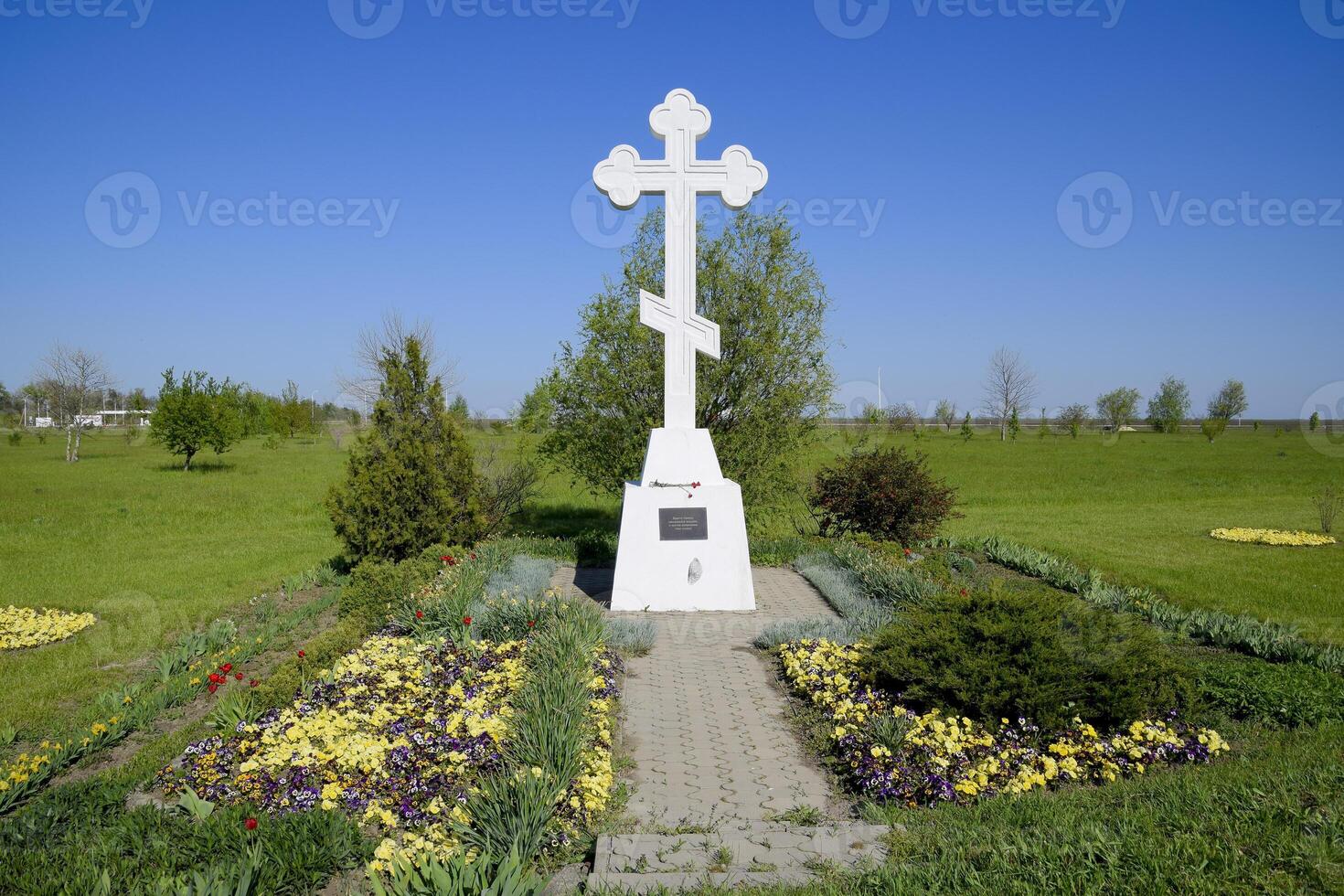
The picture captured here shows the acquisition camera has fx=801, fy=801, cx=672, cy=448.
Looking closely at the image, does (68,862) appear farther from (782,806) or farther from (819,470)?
(819,470)

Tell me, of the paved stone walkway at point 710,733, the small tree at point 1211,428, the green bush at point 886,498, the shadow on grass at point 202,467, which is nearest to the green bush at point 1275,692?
the paved stone walkway at point 710,733

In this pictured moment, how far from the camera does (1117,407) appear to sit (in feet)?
246

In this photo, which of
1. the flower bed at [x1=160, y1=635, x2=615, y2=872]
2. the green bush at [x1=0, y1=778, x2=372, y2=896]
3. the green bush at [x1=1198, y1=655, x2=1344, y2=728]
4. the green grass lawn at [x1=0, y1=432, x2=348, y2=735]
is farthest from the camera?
the green grass lawn at [x1=0, y1=432, x2=348, y2=735]

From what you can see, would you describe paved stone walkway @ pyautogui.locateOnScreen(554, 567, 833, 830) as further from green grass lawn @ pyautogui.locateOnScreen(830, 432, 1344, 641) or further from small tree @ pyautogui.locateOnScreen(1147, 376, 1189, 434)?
small tree @ pyautogui.locateOnScreen(1147, 376, 1189, 434)

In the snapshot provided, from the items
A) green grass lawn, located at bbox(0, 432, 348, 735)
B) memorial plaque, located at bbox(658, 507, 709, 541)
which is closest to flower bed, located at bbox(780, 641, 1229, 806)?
memorial plaque, located at bbox(658, 507, 709, 541)

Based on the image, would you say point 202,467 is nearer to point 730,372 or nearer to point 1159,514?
point 730,372

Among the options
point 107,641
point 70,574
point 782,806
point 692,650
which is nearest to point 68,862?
point 782,806

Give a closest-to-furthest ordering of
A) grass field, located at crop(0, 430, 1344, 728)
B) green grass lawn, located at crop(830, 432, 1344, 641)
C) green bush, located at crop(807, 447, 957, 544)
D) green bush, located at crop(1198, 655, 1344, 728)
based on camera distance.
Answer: green bush, located at crop(1198, 655, 1344, 728) → grass field, located at crop(0, 430, 1344, 728) → green grass lawn, located at crop(830, 432, 1344, 641) → green bush, located at crop(807, 447, 957, 544)

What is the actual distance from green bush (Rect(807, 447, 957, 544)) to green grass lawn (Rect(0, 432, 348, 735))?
8848mm

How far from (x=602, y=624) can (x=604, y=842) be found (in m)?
3.27

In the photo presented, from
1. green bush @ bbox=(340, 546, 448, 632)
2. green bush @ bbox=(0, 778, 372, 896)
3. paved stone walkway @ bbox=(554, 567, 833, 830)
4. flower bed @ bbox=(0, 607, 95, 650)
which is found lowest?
flower bed @ bbox=(0, 607, 95, 650)

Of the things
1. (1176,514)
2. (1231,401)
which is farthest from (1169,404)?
(1176,514)

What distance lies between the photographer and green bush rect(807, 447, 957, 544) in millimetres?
12969

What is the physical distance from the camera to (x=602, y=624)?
22.5ft
